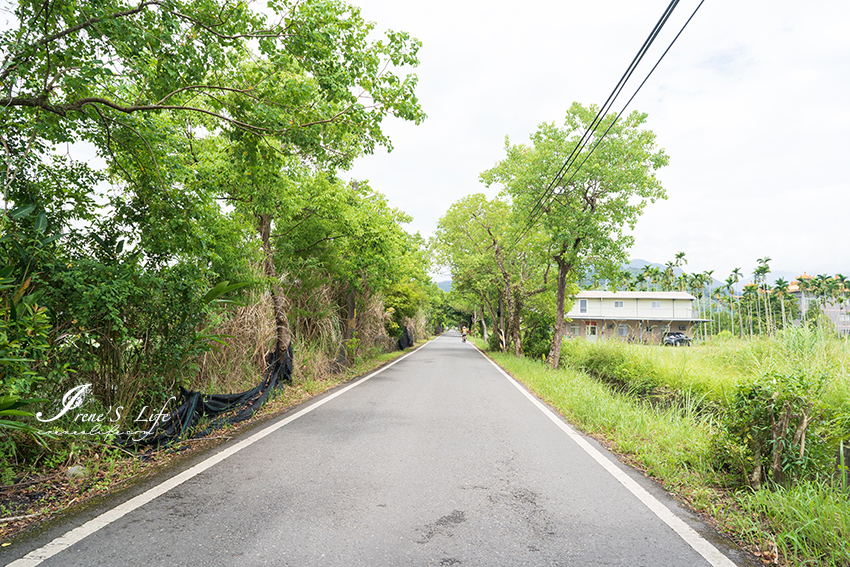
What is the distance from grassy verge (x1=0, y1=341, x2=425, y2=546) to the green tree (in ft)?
42.8

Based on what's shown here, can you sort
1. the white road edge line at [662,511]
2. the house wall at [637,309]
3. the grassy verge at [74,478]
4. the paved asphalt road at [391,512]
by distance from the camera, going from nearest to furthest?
the paved asphalt road at [391,512] < the white road edge line at [662,511] < the grassy verge at [74,478] < the house wall at [637,309]

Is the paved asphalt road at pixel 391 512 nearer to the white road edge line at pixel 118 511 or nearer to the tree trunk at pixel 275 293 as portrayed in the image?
the white road edge line at pixel 118 511

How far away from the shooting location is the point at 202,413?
232 inches

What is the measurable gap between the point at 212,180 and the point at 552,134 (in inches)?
495

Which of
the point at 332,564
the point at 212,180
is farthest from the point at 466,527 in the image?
the point at 212,180

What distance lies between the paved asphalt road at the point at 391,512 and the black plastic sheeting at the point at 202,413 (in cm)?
71

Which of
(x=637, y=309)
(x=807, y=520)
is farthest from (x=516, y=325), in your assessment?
(x=637, y=309)

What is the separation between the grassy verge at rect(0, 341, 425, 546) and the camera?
3.24m

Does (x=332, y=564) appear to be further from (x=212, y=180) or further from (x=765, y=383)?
(x=212, y=180)

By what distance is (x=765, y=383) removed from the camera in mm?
3865

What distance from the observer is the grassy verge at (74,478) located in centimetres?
324

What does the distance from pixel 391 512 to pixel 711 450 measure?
3353mm

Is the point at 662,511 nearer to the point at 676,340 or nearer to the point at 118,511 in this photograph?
the point at 118,511

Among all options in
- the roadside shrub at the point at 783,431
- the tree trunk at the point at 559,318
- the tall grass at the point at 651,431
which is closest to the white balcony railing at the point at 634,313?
the tree trunk at the point at 559,318
